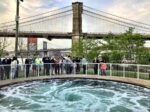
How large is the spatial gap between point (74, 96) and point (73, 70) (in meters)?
6.28

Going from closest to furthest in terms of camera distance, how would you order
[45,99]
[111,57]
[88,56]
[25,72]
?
[45,99], [25,72], [111,57], [88,56]

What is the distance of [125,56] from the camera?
3994 cm

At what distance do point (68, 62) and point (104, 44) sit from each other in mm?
20306

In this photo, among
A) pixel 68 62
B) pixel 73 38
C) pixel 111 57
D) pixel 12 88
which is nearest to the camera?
pixel 12 88

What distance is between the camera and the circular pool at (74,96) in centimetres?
1730

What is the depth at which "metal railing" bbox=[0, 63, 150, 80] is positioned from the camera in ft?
76.2

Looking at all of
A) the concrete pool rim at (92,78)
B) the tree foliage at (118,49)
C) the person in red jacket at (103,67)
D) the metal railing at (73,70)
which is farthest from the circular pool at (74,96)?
the tree foliage at (118,49)

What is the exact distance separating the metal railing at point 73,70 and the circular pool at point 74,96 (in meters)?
1.03

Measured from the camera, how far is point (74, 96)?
21.3 m

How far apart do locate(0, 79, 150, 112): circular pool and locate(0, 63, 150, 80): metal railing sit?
103 centimetres

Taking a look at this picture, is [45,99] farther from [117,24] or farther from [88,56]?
[117,24]

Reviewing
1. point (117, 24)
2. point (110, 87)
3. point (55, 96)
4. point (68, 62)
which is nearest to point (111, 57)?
point (68, 62)

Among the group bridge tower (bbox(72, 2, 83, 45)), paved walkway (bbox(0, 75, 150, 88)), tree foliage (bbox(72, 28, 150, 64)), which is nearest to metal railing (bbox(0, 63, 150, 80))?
paved walkway (bbox(0, 75, 150, 88))

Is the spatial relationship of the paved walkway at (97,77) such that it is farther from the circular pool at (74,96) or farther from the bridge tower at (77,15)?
the bridge tower at (77,15)
